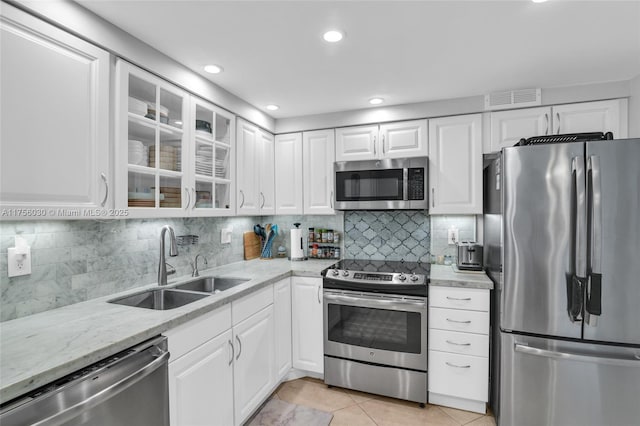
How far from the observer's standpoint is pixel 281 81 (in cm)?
230

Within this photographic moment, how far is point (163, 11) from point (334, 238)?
7.53 feet

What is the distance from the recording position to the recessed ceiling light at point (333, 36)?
1664 millimetres

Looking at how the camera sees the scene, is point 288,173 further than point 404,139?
Yes

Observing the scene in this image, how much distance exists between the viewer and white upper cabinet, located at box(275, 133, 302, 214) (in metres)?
3.13

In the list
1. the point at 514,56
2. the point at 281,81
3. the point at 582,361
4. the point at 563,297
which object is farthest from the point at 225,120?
the point at 582,361

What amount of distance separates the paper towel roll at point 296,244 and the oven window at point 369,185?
59 cm

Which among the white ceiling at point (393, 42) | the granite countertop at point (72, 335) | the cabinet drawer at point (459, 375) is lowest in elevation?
the cabinet drawer at point (459, 375)

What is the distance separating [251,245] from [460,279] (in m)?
1.94

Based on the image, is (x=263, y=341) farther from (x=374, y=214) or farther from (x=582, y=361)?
(x=582, y=361)

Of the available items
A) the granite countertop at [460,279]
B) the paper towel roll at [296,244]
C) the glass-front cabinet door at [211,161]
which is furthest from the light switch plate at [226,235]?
the granite countertop at [460,279]

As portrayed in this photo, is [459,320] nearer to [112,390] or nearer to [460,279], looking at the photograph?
[460,279]

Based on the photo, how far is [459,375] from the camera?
7.45ft

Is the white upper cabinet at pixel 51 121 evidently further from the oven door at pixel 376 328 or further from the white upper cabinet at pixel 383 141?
the white upper cabinet at pixel 383 141

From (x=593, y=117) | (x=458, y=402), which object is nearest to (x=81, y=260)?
(x=458, y=402)
